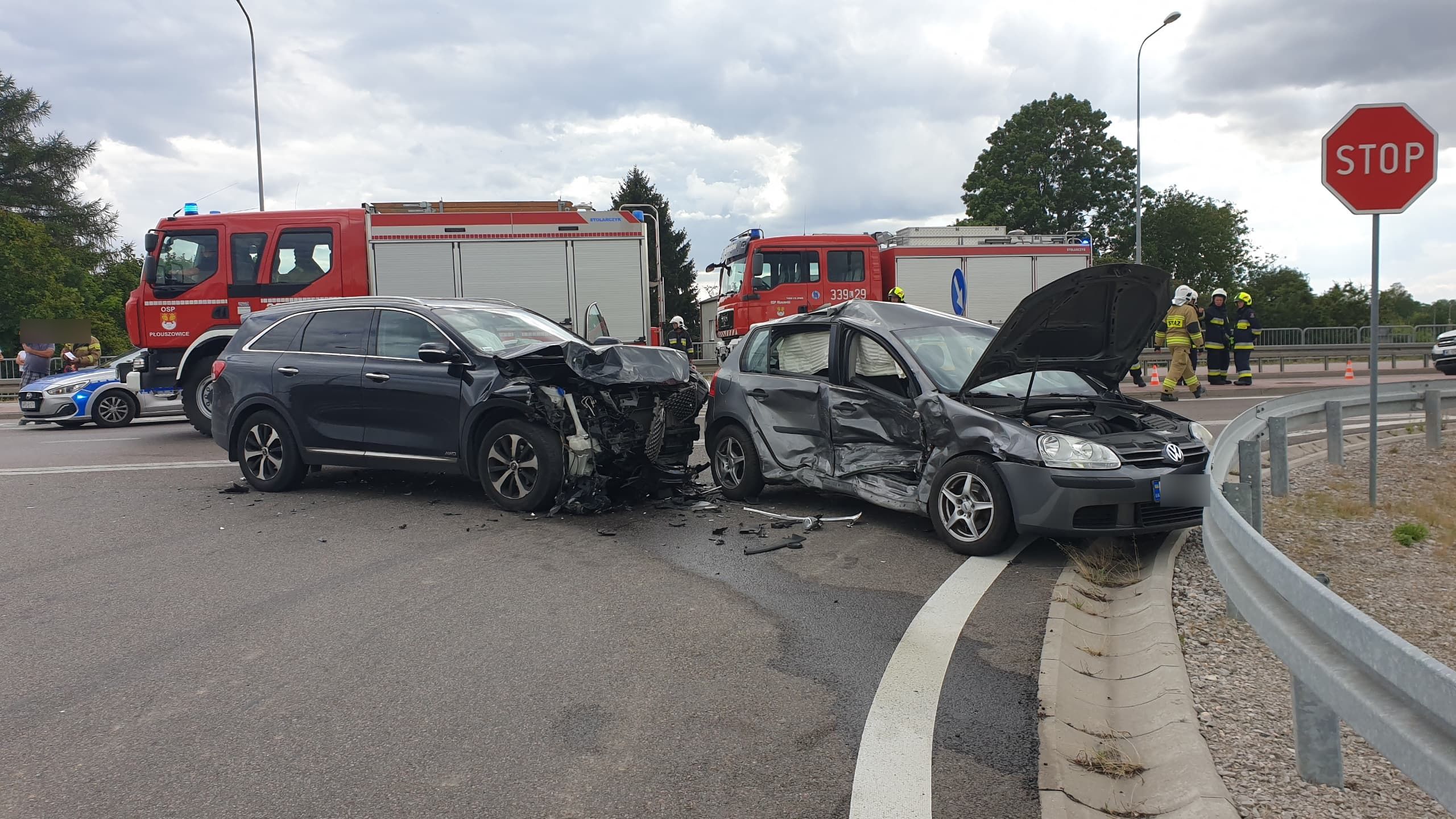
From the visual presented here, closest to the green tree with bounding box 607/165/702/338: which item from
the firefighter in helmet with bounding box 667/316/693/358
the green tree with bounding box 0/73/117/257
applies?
the green tree with bounding box 0/73/117/257

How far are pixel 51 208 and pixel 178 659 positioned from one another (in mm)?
60251

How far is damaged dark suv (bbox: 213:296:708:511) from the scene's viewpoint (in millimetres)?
7219

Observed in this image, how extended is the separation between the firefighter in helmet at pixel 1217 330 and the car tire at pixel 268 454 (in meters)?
13.3

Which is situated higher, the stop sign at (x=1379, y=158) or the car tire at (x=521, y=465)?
the stop sign at (x=1379, y=158)

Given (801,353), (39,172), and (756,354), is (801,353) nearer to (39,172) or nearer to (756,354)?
(756,354)

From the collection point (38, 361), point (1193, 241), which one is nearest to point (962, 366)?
point (38, 361)

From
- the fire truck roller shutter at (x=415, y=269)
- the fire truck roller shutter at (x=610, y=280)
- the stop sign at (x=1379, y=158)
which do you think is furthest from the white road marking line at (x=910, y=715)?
the fire truck roller shutter at (x=415, y=269)

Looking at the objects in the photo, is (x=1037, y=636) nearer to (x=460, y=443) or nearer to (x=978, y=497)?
(x=978, y=497)

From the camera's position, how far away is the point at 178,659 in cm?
427

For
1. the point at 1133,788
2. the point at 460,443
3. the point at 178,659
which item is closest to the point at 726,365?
the point at 460,443

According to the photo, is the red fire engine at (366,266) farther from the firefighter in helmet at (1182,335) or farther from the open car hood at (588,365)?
the firefighter in helmet at (1182,335)

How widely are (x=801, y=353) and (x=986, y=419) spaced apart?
1.90 meters

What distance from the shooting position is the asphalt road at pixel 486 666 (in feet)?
9.96

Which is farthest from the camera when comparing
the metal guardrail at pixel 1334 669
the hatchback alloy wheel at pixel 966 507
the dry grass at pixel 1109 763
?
the hatchback alloy wheel at pixel 966 507
